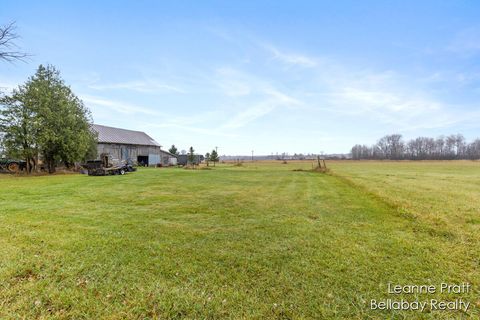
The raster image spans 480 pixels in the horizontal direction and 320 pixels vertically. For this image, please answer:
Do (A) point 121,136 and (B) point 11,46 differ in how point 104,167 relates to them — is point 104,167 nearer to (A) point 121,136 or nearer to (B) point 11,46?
(B) point 11,46

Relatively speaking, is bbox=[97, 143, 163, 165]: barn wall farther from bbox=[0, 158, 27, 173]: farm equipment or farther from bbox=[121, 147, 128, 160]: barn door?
bbox=[0, 158, 27, 173]: farm equipment

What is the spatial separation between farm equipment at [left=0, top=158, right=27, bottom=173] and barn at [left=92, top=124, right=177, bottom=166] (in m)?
8.97

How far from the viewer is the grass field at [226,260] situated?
250cm

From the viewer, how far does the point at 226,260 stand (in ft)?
11.8

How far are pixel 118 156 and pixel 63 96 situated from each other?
46.2 ft

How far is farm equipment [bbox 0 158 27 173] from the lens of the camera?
19.9m

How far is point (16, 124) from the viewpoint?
A: 59.2 feet

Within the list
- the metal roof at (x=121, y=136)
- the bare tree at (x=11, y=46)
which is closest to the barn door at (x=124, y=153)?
the metal roof at (x=121, y=136)

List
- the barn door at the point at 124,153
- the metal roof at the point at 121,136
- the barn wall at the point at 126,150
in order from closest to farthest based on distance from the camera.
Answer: the barn wall at the point at 126,150 < the metal roof at the point at 121,136 < the barn door at the point at 124,153

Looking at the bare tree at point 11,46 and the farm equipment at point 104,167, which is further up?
the bare tree at point 11,46

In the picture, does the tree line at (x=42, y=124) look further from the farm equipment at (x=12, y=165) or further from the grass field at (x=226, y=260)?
the grass field at (x=226, y=260)

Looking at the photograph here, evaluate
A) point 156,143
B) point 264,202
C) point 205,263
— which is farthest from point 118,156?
point 205,263

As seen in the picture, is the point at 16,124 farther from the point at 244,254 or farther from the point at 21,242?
the point at 244,254

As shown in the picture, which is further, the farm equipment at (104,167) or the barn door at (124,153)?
the barn door at (124,153)
